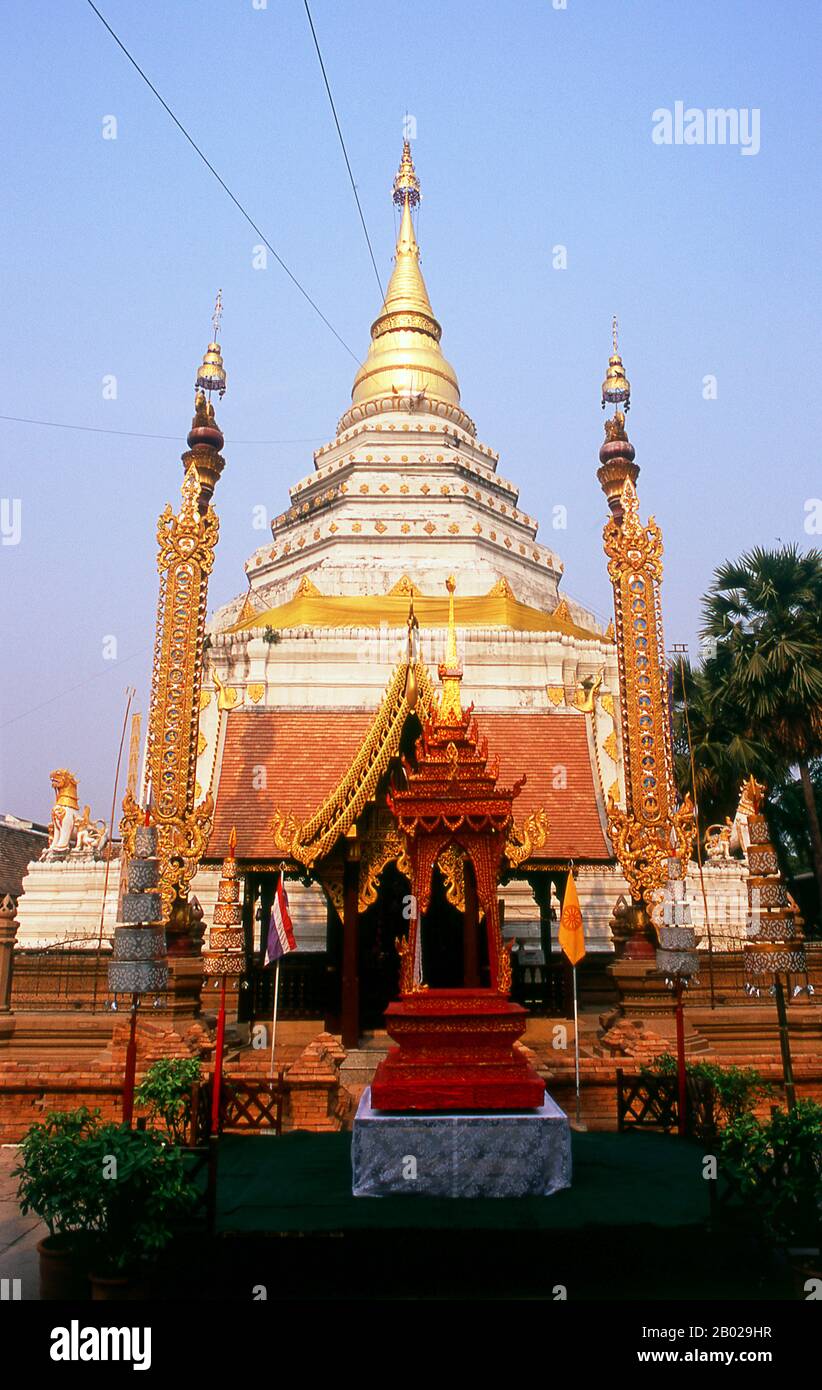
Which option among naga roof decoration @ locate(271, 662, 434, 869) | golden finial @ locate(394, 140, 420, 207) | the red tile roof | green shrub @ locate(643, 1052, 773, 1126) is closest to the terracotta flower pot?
green shrub @ locate(643, 1052, 773, 1126)

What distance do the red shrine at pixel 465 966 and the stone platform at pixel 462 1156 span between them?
11.4 inches

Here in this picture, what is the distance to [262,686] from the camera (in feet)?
83.3

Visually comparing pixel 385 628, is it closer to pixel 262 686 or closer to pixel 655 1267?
pixel 262 686

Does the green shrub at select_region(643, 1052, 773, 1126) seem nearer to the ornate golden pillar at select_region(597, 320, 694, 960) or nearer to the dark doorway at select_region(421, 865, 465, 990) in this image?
the ornate golden pillar at select_region(597, 320, 694, 960)

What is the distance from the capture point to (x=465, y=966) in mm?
9945

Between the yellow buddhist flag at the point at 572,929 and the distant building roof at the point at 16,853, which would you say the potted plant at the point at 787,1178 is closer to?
the yellow buddhist flag at the point at 572,929

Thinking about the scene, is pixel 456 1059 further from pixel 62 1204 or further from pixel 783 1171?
pixel 62 1204

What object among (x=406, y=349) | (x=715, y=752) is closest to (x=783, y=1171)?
(x=715, y=752)

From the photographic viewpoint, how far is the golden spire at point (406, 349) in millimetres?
37938

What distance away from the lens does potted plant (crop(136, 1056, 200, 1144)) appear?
9039 mm

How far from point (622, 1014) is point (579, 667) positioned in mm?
12991

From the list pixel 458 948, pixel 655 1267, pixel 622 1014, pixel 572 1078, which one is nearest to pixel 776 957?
pixel 655 1267

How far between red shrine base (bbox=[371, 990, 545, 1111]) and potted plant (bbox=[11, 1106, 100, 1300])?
9.15ft

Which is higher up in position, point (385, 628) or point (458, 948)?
point (385, 628)
